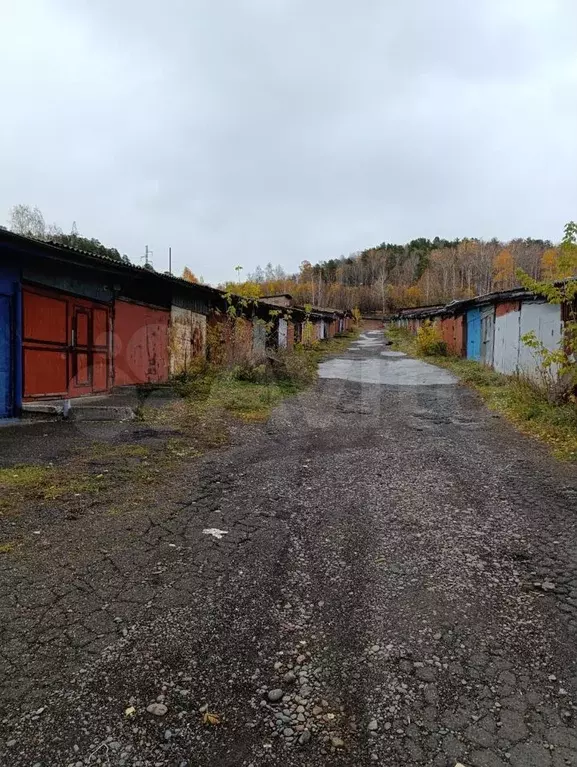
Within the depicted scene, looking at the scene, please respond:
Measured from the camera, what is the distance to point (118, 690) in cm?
210

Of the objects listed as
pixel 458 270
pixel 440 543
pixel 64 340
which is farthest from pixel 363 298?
pixel 440 543

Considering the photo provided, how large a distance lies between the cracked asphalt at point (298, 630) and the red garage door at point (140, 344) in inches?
273

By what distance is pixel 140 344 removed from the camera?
11.6 meters

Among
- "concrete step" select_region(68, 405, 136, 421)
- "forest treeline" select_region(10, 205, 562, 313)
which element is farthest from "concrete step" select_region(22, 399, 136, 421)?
"forest treeline" select_region(10, 205, 562, 313)

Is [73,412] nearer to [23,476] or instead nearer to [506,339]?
[23,476]

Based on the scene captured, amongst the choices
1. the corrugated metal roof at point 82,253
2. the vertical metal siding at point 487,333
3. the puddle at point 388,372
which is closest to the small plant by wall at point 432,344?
the puddle at point 388,372

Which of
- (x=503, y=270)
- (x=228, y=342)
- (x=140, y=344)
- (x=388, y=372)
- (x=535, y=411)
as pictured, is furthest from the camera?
(x=503, y=270)

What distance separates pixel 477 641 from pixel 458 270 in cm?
7334

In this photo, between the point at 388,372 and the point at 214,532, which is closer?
the point at 214,532

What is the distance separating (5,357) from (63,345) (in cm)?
142

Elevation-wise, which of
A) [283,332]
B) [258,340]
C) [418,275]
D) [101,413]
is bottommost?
[101,413]

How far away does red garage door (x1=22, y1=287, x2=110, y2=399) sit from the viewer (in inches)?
322

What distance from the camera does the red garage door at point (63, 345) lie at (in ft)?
26.9

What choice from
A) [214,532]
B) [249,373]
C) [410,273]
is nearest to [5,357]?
[214,532]
